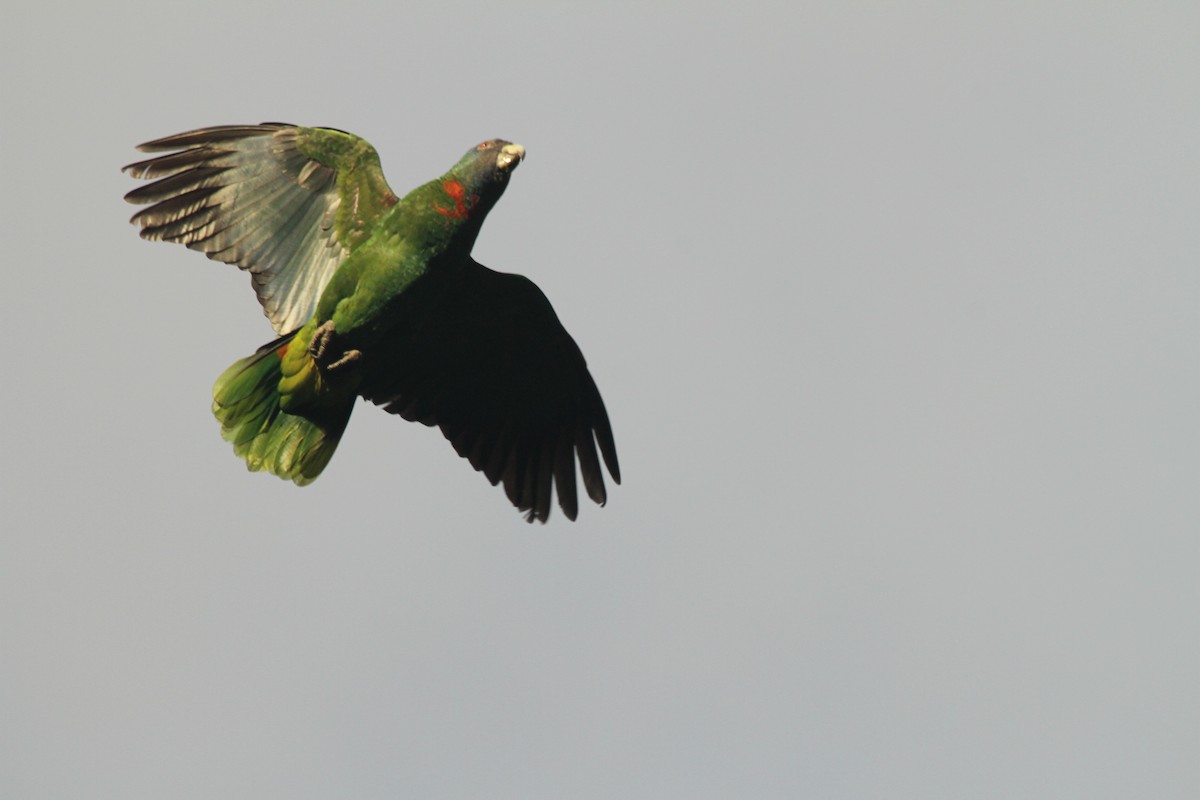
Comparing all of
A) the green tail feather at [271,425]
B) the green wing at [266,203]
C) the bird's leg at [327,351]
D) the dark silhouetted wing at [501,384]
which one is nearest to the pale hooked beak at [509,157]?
the dark silhouetted wing at [501,384]

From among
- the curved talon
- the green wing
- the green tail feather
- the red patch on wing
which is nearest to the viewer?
the red patch on wing

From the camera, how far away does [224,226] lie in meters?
12.3

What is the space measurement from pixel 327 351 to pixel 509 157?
180 centimetres

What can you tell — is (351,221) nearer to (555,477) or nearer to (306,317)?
(306,317)

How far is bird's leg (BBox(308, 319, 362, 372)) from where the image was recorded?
1167 centimetres

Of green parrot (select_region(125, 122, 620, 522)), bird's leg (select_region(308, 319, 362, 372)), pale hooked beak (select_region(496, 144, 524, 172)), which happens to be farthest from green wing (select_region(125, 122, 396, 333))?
pale hooked beak (select_region(496, 144, 524, 172))

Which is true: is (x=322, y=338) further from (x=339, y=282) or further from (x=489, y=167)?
(x=489, y=167)

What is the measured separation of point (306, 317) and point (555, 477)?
8.00 feet

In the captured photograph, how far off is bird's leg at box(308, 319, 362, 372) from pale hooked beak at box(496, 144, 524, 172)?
5.08ft

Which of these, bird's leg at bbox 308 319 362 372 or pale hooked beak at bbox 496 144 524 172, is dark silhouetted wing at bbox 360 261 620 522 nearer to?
bird's leg at bbox 308 319 362 372

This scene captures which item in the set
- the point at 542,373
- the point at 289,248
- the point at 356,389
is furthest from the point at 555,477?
the point at 289,248

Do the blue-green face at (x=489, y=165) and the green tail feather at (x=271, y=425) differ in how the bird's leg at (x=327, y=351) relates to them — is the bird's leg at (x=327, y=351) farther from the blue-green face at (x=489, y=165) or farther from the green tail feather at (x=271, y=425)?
the blue-green face at (x=489, y=165)

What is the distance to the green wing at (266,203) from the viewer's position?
1212 centimetres

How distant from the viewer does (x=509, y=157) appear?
11.6 meters
